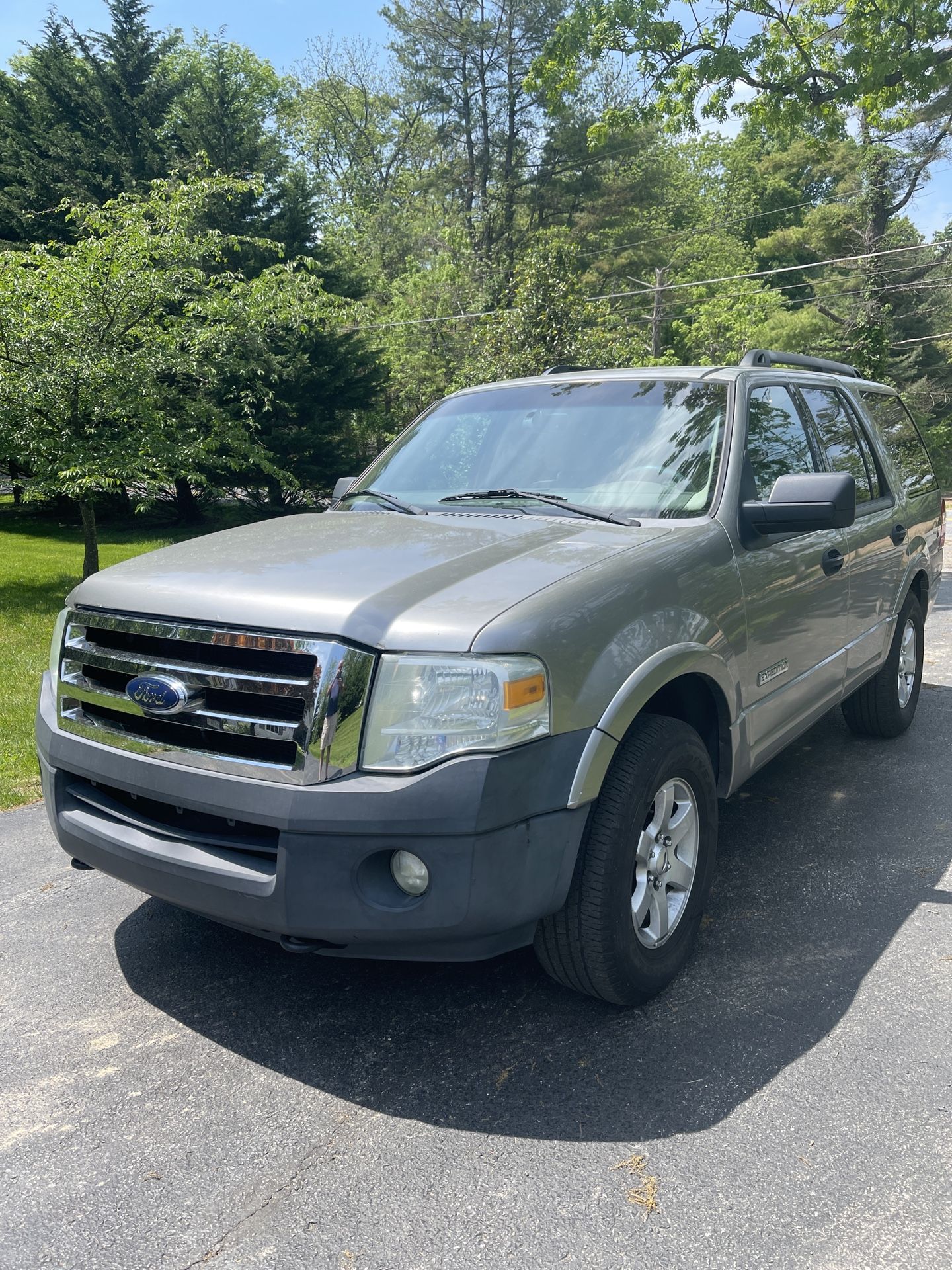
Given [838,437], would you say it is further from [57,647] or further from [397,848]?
[57,647]

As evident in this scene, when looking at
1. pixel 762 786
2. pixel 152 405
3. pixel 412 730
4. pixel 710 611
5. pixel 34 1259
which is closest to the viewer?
pixel 34 1259

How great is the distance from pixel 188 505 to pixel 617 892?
2241 cm

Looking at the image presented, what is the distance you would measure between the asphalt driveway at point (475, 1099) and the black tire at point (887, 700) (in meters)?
1.91

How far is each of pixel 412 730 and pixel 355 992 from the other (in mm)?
1131

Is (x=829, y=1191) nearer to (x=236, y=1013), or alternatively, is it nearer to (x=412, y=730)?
(x=412, y=730)

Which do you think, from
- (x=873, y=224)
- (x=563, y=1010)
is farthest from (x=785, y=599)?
(x=873, y=224)

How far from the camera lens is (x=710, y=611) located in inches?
126

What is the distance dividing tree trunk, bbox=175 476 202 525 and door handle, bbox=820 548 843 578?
2065 centimetres

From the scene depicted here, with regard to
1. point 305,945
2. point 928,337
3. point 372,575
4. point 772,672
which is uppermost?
point 928,337

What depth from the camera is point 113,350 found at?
11867 mm

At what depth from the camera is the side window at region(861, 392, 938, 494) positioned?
543 centimetres

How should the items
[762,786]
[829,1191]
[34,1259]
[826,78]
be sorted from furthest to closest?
[826,78] < [762,786] < [829,1191] < [34,1259]

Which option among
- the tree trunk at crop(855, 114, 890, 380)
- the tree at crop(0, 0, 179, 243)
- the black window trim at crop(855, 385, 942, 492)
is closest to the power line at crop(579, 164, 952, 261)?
the tree trunk at crop(855, 114, 890, 380)

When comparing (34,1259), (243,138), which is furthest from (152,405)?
(243,138)
